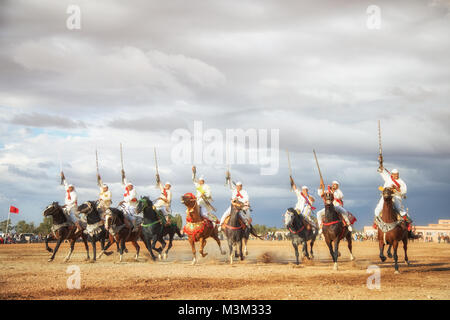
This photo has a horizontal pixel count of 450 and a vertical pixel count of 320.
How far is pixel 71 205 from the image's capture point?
82.1 feet

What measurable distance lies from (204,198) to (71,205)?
6.78m

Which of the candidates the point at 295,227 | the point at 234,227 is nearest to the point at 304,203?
the point at 295,227

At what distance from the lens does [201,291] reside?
44.1ft

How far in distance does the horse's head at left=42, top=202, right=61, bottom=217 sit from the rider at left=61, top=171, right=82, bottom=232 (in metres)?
0.67

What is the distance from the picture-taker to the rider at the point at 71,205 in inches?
957

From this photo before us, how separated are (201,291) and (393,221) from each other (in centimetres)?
890

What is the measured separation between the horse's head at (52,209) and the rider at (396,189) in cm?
1464

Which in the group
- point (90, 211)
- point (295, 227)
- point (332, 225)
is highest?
point (90, 211)

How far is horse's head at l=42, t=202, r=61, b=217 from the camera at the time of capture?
2315 centimetres

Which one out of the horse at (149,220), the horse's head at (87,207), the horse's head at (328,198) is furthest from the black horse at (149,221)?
the horse's head at (328,198)

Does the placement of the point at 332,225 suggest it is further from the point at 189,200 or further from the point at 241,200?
the point at 241,200

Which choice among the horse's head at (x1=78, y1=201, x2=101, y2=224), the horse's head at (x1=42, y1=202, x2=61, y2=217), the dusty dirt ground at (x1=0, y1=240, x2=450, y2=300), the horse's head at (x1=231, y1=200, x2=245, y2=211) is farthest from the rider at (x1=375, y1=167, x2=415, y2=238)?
the horse's head at (x1=42, y1=202, x2=61, y2=217)
